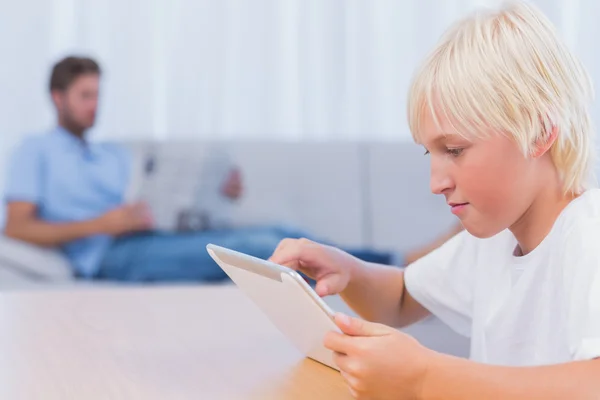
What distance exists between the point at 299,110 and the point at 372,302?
97.6 inches

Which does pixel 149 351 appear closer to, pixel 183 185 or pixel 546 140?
pixel 546 140

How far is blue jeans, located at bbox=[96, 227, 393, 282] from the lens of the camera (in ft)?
9.02

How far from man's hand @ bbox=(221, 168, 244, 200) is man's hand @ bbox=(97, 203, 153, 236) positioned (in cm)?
28

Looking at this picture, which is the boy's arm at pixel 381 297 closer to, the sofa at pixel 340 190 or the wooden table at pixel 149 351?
the wooden table at pixel 149 351

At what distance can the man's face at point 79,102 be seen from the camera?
3037 millimetres

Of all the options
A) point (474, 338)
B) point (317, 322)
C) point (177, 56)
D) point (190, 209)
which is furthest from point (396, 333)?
point (177, 56)

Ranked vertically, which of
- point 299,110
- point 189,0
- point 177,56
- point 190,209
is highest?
point 189,0

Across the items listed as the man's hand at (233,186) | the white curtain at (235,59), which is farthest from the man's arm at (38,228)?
the white curtain at (235,59)

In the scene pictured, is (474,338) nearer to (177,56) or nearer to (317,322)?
(317,322)

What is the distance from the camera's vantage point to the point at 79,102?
10.00 ft

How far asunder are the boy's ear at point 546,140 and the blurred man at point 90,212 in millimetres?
1905

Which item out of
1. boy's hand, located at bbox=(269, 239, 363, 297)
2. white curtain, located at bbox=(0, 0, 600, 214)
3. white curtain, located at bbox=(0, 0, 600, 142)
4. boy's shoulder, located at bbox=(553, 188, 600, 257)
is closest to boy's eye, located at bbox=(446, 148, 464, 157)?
boy's shoulder, located at bbox=(553, 188, 600, 257)

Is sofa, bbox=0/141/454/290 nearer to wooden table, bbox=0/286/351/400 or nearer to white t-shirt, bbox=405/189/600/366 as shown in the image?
wooden table, bbox=0/286/351/400

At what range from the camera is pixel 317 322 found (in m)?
0.76
